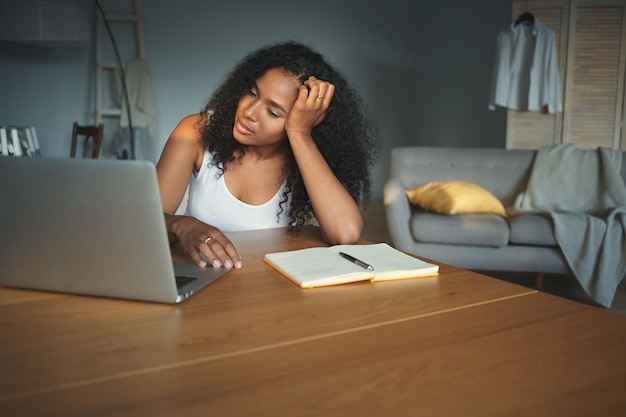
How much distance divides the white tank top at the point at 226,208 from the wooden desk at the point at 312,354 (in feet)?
2.29

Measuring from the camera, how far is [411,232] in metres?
3.02

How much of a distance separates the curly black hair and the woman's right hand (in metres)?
0.45

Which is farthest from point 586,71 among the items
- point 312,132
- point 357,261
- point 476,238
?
point 357,261

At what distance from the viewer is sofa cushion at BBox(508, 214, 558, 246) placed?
9.36 feet

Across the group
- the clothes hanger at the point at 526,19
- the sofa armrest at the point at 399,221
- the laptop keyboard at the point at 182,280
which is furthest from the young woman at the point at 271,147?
the clothes hanger at the point at 526,19

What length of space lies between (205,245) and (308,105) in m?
0.49

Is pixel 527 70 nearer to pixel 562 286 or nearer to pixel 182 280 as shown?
pixel 562 286

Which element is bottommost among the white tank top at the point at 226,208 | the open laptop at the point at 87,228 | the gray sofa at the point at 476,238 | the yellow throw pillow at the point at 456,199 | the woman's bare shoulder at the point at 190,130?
the gray sofa at the point at 476,238

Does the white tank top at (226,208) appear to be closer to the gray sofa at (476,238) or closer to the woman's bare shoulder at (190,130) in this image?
the woman's bare shoulder at (190,130)

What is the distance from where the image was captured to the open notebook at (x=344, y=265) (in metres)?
0.86

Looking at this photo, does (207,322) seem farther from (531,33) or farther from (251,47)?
(251,47)

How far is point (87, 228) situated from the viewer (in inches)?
28.2

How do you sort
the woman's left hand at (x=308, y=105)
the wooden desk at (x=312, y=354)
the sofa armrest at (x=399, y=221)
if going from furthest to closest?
the sofa armrest at (x=399, y=221), the woman's left hand at (x=308, y=105), the wooden desk at (x=312, y=354)

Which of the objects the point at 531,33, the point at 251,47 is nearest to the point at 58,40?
the point at 251,47
